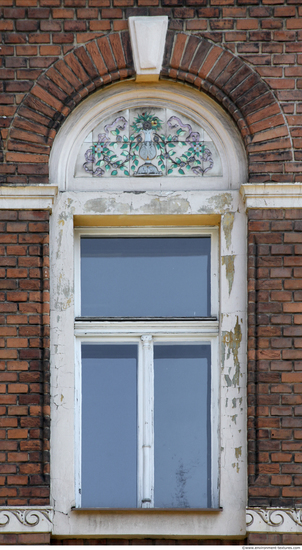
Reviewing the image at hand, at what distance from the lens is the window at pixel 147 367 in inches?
247

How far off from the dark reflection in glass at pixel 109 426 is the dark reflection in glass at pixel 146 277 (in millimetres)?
331

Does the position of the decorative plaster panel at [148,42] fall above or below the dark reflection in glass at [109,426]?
above

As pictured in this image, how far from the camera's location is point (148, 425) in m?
6.34

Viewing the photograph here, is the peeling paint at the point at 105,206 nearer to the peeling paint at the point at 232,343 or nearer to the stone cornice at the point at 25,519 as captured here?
the peeling paint at the point at 232,343

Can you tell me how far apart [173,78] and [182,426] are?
2.52 metres

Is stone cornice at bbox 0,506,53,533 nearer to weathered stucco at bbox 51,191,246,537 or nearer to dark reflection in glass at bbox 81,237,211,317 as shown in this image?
weathered stucco at bbox 51,191,246,537

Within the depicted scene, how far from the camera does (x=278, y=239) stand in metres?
6.30

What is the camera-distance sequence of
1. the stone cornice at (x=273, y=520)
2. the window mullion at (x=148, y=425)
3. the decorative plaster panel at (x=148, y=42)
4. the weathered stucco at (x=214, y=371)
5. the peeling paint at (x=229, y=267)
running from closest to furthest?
the stone cornice at (x=273, y=520), the weathered stucco at (x=214, y=371), the window mullion at (x=148, y=425), the peeling paint at (x=229, y=267), the decorative plaster panel at (x=148, y=42)

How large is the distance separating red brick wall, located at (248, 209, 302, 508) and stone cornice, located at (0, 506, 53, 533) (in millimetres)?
1367

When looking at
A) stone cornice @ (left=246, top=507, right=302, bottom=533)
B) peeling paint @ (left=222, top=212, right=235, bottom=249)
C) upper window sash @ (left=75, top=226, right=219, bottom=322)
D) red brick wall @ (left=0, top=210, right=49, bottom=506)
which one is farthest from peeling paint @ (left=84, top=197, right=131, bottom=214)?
stone cornice @ (left=246, top=507, right=302, bottom=533)

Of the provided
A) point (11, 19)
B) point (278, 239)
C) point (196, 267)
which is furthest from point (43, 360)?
point (11, 19)

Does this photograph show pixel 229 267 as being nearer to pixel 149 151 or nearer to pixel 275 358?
pixel 275 358

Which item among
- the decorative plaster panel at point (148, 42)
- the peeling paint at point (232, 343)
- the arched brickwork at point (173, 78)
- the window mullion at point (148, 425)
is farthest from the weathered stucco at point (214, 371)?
the decorative plaster panel at point (148, 42)

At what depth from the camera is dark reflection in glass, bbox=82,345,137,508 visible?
246 inches
